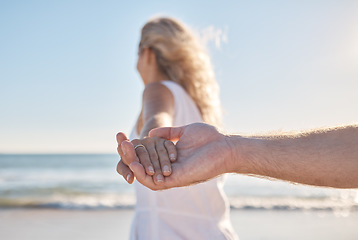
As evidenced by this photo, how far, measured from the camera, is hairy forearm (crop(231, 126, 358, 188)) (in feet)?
3.83

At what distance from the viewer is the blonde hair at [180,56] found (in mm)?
2258

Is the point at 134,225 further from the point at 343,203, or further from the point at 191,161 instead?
the point at 343,203

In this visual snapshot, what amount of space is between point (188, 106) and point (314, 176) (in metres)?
1.07

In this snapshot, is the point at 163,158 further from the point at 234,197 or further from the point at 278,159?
the point at 234,197

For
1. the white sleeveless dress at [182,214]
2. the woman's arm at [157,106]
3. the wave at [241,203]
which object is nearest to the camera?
the woman's arm at [157,106]

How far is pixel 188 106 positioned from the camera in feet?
7.07

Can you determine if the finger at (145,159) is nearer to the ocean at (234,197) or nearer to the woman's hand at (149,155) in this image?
the woman's hand at (149,155)

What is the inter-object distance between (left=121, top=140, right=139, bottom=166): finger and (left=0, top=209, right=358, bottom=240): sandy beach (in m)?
5.04

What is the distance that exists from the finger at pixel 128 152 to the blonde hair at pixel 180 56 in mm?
1097

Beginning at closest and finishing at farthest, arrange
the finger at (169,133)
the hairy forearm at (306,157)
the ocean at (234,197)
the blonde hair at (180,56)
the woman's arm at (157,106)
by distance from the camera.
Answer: the hairy forearm at (306,157) → the finger at (169,133) → the woman's arm at (157,106) → the blonde hair at (180,56) → the ocean at (234,197)

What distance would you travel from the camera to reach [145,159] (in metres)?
1.26

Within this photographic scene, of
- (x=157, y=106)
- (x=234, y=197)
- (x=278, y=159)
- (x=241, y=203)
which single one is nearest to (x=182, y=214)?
(x=157, y=106)

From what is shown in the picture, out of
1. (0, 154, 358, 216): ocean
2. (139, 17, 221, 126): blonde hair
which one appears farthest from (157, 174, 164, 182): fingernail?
(0, 154, 358, 216): ocean

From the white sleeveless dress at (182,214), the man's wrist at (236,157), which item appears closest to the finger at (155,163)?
the man's wrist at (236,157)
